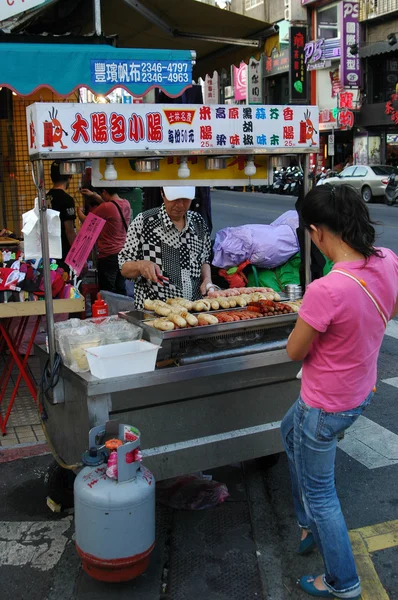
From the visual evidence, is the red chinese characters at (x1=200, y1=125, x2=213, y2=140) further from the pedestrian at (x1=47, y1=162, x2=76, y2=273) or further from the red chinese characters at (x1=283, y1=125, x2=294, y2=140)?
the pedestrian at (x1=47, y1=162, x2=76, y2=273)

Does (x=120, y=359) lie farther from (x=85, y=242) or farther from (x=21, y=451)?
(x=21, y=451)

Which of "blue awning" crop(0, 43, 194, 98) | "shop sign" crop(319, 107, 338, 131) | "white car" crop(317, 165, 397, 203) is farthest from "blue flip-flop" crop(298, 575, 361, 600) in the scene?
"shop sign" crop(319, 107, 338, 131)

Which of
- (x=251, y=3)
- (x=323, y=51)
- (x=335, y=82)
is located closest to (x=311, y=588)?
(x=323, y=51)

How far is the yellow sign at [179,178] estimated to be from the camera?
3.54 metres

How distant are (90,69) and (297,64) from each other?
27911mm

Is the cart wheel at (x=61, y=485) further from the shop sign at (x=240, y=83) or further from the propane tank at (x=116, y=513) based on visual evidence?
the shop sign at (x=240, y=83)

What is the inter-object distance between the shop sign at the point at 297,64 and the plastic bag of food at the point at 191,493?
28691mm

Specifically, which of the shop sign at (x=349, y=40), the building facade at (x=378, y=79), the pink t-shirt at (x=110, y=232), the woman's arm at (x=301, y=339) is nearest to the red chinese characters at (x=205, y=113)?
the woman's arm at (x=301, y=339)

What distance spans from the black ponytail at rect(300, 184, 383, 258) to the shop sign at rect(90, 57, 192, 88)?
3.19 meters

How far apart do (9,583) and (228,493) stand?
56.3 inches

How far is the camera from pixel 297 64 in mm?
30891

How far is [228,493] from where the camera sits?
13.2ft

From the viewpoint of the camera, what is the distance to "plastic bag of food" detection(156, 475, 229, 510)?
152 inches

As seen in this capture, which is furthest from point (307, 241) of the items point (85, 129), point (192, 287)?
point (85, 129)
